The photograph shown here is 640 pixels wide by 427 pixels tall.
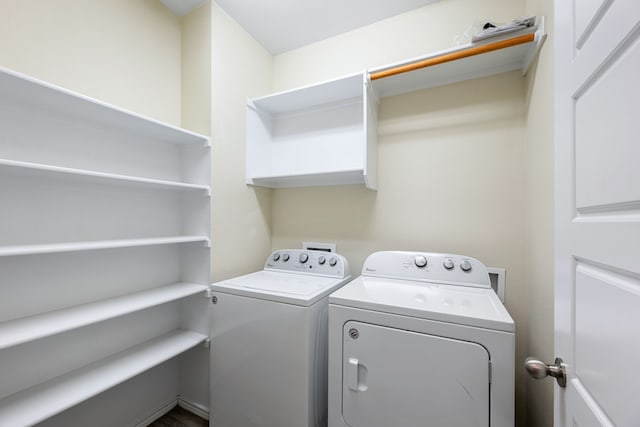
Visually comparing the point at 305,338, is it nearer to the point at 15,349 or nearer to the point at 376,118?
the point at 15,349

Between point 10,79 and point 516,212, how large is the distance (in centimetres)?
245

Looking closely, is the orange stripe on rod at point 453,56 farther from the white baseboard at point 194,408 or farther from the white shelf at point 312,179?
the white baseboard at point 194,408

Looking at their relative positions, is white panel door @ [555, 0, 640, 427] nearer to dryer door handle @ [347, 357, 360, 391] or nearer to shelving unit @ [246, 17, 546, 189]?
dryer door handle @ [347, 357, 360, 391]

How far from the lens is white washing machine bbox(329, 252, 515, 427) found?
894 mm

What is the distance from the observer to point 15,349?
1.10 metres

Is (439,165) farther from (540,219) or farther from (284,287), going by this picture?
(284,287)

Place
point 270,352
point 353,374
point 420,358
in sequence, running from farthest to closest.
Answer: point 270,352 → point 353,374 → point 420,358

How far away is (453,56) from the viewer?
4.41ft

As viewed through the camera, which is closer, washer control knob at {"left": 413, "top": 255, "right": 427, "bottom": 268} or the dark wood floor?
washer control knob at {"left": 413, "top": 255, "right": 427, "bottom": 268}

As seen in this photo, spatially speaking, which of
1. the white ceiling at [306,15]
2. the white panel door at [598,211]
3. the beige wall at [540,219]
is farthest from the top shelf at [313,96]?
the white panel door at [598,211]

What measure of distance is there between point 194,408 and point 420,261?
1840 millimetres

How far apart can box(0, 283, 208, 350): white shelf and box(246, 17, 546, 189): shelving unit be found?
3.25ft

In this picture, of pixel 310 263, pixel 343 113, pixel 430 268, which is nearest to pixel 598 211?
pixel 430 268

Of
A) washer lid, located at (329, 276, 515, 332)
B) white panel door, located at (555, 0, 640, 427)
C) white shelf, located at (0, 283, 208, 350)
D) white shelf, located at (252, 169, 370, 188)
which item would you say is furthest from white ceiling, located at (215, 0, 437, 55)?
white shelf, located at (0, 283, 208, 350)
